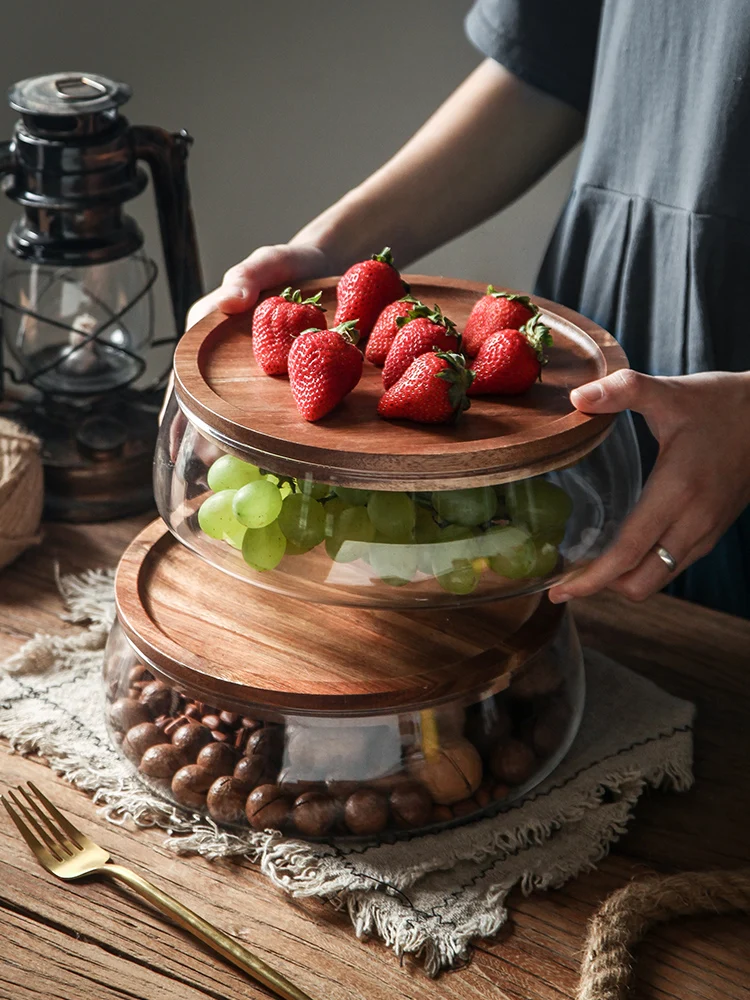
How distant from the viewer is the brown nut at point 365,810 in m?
0.74

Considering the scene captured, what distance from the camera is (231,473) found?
28.3 inches

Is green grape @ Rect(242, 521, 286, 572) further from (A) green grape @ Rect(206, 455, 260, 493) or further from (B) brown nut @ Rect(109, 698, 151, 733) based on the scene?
(B) brown nut @ Rect(109, 698, 151, 733)

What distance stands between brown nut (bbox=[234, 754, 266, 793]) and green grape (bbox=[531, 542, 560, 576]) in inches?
9.1

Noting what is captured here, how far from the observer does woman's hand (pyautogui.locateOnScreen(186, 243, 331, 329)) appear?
861mm

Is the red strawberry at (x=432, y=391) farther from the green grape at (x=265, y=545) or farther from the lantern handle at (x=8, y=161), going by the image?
the lantern handle at (x=8, y=161)

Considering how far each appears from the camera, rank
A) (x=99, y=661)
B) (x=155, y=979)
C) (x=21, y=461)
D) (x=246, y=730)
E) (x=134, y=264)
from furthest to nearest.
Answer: (x=134, y=264) < (x=21, y=461) < (x=99, y=661) < (x=246, y=730) < (x=155, y=979)

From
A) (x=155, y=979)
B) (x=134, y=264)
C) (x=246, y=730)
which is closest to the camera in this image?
(x=155, y=979)

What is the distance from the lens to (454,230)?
1.16 m

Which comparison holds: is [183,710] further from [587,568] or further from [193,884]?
[587,568]

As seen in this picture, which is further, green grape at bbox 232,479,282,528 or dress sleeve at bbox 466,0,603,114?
dress sleeve at bbox 466,0,603,114

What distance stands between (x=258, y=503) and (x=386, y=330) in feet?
0.59

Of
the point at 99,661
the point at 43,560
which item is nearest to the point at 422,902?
the point at 99,661

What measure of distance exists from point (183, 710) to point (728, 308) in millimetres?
614

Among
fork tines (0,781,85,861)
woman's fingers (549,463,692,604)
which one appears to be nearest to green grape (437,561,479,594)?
woman's fingers (549,463,692,604)
